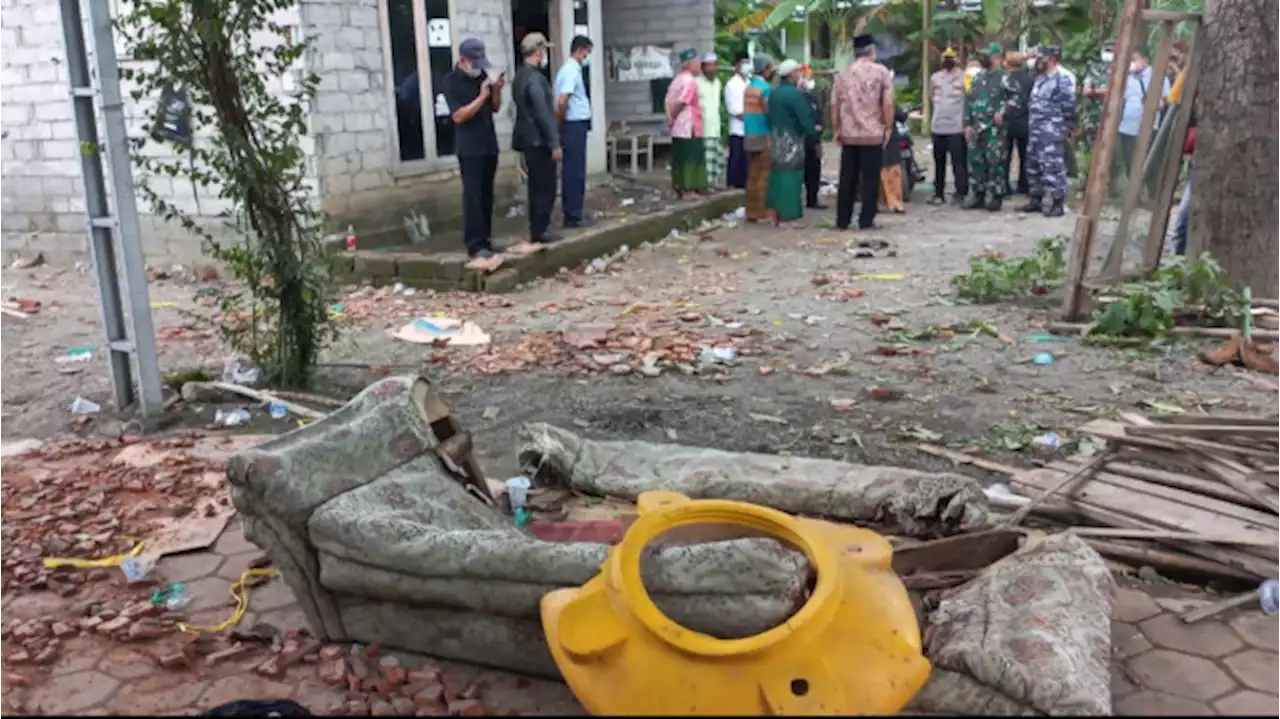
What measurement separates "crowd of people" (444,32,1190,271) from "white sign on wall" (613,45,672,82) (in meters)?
1.48

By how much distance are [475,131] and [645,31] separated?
7.64 m

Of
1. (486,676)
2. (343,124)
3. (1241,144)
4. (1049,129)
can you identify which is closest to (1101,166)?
(1241,144)

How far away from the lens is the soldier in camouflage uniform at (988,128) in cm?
1210

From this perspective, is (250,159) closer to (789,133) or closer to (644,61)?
(789,133)

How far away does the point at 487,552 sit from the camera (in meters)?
2.89

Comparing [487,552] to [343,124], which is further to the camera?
[343,124]

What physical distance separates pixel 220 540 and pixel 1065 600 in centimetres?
304

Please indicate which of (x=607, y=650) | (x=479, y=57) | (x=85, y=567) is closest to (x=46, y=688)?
(x=85, y=567)

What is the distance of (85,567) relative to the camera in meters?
3.93

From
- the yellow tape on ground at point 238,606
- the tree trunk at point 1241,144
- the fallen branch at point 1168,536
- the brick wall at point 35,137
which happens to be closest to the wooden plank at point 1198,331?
Result: the tree trunk at point 1241,144

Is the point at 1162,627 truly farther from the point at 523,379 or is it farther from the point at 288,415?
the point at 288,415

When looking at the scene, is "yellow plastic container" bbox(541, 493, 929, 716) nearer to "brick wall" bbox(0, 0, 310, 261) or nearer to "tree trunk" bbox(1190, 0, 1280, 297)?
"tree trunk" bbox(1190, 0, 1280, 297)

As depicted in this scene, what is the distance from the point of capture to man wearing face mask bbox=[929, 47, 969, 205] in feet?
41.0

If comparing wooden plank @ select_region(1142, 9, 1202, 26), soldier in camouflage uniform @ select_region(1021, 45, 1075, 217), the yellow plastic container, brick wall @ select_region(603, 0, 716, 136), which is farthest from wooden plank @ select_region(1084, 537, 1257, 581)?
brick wall @ select_region(603, 0, 716, 136)
